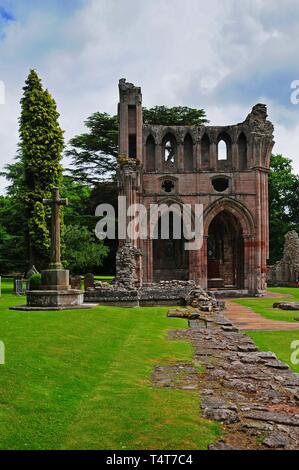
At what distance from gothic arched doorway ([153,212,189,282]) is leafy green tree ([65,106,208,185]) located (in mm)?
10110

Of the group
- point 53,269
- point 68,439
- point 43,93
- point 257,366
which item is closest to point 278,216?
point 43,93

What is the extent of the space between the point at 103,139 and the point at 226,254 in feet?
55.7

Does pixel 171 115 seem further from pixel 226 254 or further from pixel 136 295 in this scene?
pixel 136 295

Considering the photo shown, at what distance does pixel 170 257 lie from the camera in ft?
150

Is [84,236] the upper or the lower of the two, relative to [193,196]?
lower

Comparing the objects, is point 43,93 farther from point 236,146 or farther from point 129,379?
point 129,379

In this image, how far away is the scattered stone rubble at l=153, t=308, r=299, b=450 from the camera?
5.68 m

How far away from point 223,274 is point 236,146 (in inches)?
451

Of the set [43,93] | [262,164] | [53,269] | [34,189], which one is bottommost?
[53,269]

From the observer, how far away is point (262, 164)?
40000 millimetres

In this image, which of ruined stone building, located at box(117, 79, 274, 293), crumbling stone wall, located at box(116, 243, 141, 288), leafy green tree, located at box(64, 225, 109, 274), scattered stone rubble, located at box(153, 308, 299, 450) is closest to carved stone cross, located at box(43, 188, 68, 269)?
scattered stone rubble, located at box(153, 308, 299, 450)

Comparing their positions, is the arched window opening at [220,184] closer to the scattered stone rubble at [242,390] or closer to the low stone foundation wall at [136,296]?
the low stone foundation wall at [136,296]

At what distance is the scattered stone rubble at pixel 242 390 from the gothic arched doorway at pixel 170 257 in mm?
31997

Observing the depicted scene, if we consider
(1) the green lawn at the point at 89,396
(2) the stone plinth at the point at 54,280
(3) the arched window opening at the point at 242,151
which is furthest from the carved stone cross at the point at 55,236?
(3) the arched window opening at the point at 242,151
